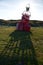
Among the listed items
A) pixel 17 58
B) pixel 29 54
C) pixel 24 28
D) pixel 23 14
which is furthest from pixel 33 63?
pixel 23 14

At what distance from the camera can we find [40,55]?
19609 mm

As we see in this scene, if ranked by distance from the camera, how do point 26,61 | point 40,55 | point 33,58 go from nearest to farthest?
point 26,61, point 33,58, point 40,55

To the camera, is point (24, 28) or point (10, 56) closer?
point (10, 56)

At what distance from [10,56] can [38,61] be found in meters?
2.86

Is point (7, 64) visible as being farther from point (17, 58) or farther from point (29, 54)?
point (29, 54)

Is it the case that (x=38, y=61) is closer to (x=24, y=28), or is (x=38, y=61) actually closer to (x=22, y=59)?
(x=22, y=59)

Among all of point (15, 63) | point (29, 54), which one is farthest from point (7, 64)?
point (29, 54)

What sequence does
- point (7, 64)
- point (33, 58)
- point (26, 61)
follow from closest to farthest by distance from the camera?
point (7, 64) < point (26, 61) < point (33, 58)

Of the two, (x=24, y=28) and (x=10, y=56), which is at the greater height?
(x=10, y=56)

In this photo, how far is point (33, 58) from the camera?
18.2 metres

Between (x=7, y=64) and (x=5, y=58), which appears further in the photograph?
(x=5, y=58)

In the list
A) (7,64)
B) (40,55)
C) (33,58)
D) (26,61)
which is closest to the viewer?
(7,64)

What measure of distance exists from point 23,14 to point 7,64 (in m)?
30.5

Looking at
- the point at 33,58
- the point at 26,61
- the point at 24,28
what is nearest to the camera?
the point at 26,61
